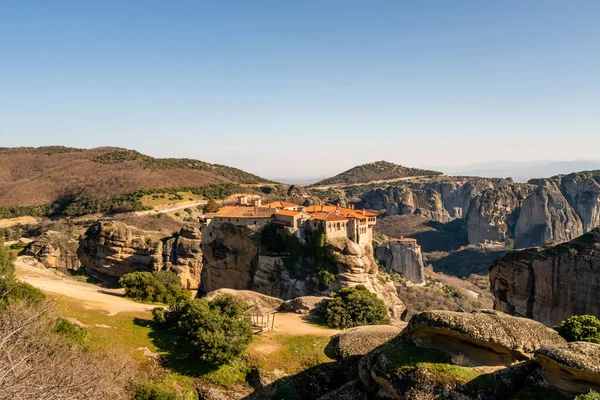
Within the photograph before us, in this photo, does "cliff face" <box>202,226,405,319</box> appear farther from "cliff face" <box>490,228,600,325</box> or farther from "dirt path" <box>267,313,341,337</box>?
"dirt path" <box>267,313,341,337</box>

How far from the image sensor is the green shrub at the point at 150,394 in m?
17.6

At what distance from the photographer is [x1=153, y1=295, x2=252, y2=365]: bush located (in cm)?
2234

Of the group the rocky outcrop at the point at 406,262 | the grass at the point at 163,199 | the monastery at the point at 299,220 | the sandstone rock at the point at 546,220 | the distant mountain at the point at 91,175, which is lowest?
the rocky outcrop at the point at 406,262

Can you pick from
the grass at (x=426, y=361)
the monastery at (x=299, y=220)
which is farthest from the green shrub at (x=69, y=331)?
the monastery at (x=299, y=220)

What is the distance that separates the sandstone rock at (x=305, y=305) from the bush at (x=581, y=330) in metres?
17.5

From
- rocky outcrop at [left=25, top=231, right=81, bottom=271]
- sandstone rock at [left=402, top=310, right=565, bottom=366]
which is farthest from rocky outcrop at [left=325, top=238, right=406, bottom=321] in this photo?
rocky outcrop at [left=25, top=231, right=81, bottom=271]

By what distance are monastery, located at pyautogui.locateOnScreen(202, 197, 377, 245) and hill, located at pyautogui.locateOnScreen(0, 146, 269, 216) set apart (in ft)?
216

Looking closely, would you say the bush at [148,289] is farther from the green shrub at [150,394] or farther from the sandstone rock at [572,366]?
the sandstone rock at [572,366]

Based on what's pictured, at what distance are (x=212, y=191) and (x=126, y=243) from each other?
184 ft

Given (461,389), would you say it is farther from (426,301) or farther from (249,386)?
(426,301)

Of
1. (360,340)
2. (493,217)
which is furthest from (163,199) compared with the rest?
(493,217)

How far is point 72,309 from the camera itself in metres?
26.2

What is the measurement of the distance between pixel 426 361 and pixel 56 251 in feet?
192

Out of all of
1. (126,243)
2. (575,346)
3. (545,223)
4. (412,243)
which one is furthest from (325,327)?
(545,223)
